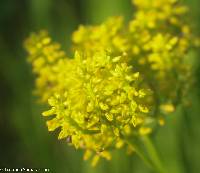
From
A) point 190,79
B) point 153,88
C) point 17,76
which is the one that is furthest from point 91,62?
point 17,76

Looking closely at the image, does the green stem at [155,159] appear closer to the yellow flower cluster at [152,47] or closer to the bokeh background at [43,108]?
the yellow flower cluster at [152,47]

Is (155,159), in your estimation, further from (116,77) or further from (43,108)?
(43,108)

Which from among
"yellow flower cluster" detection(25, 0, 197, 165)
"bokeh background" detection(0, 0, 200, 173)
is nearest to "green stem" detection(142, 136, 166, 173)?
"yellow flower cluster" detection(25, 0, 197, 165)

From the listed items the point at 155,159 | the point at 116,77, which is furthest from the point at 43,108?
the point at 116,77

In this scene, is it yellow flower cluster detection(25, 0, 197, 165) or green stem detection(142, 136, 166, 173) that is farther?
green stem detection(142, 136, 166, 173)

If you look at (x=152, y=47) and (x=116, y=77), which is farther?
(x=152, y=47)

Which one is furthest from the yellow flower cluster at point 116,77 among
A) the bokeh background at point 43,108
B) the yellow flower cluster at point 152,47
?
the bokeh background at point 43,108

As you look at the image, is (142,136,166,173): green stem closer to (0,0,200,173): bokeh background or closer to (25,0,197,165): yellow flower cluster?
(25,0,197,165): yellow flower cluster
